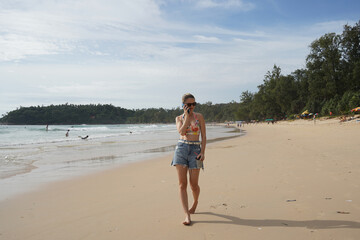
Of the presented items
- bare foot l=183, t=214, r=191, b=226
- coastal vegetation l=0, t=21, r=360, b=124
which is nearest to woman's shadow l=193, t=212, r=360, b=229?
bare foot l=183, t=214, r=191, b=226

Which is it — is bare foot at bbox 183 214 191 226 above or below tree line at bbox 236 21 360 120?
below

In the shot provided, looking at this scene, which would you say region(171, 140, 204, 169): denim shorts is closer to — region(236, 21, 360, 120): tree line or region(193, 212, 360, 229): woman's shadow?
region(193, 212, 360, 229): woman's shadow

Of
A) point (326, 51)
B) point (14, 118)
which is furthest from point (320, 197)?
point (14, 118)

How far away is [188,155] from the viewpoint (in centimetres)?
388

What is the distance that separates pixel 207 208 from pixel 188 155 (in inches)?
41.3

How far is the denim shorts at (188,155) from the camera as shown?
385 cm

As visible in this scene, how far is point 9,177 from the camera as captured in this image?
7668 millimetres

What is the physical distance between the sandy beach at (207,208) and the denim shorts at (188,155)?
2.63ft

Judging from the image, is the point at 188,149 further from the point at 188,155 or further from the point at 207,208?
the point at 207,208

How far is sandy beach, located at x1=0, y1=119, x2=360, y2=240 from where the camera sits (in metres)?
3.41

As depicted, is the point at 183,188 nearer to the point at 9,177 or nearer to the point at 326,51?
the point at 9,177

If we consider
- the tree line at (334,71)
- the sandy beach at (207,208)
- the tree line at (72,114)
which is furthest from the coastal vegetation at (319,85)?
the tree line at (72,114)

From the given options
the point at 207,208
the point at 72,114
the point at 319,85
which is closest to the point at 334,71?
the point at 319,85

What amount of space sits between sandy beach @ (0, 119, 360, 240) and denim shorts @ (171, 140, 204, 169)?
80cm
